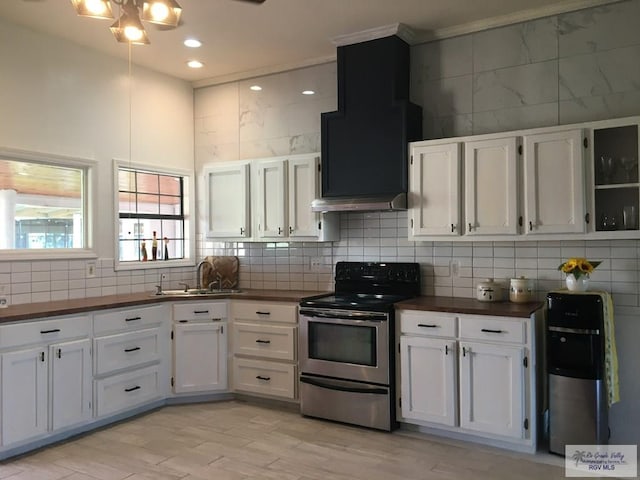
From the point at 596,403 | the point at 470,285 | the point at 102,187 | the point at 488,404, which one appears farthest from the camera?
the point at 102,187

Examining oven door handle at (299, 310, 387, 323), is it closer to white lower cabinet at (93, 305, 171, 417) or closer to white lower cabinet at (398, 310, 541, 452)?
white lower cabinet at (398, 310, 541, 452)

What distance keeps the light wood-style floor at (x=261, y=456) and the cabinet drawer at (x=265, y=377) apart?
26 cm

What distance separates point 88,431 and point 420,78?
355 cm

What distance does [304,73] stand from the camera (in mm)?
4840

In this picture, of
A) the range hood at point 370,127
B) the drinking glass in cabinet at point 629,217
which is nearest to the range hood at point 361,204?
the range hood at point 370,127

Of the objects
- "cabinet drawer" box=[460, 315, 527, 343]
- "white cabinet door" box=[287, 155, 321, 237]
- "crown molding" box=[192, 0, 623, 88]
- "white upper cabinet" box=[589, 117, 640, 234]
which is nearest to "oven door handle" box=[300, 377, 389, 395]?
"cabinet drawer" box=[460, 315, 527, 343]

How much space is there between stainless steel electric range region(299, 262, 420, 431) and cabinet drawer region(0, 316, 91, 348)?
154 cm

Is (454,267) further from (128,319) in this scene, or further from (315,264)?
(128,319)

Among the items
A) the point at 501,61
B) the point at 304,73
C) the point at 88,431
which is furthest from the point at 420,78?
the point at 88,431

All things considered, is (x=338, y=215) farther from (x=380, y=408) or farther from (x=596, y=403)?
(x=596, y=403)

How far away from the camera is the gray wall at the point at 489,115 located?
357 centimetres

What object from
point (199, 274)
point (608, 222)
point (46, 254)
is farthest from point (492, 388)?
point (46, 254)

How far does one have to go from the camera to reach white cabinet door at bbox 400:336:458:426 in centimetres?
362

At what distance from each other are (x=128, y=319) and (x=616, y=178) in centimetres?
344
